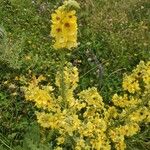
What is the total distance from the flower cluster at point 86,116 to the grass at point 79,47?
49 cm

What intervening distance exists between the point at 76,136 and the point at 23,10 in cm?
243

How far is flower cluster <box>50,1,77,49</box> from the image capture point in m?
3.62

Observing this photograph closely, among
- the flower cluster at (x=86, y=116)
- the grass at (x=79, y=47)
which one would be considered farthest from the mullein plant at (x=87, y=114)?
the grass at (x=79, y=47)

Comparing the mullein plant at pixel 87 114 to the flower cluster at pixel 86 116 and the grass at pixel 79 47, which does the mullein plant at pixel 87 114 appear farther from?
the grass at pixel 79 47

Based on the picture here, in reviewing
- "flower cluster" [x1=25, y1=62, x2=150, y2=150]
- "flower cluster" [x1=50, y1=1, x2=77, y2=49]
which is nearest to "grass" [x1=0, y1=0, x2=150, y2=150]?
"flower cluster" [x1=25, y1=62, x2=150, y2=150]

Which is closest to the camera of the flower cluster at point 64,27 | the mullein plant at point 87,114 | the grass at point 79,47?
the flower cluster at point 64,27

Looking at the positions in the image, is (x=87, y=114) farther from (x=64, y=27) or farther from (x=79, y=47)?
(x=79, y=47)

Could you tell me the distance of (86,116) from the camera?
190 inches

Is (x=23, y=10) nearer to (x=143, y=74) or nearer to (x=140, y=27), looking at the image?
(x=140, y=27)

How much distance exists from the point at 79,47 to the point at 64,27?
8.16 feet

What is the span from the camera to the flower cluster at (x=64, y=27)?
362 centimetres

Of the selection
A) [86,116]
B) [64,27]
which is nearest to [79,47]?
[86,116]

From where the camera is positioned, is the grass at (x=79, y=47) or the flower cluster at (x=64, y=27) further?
the grass at (x=79, y=47)

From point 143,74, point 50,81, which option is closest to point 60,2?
point 50,81
